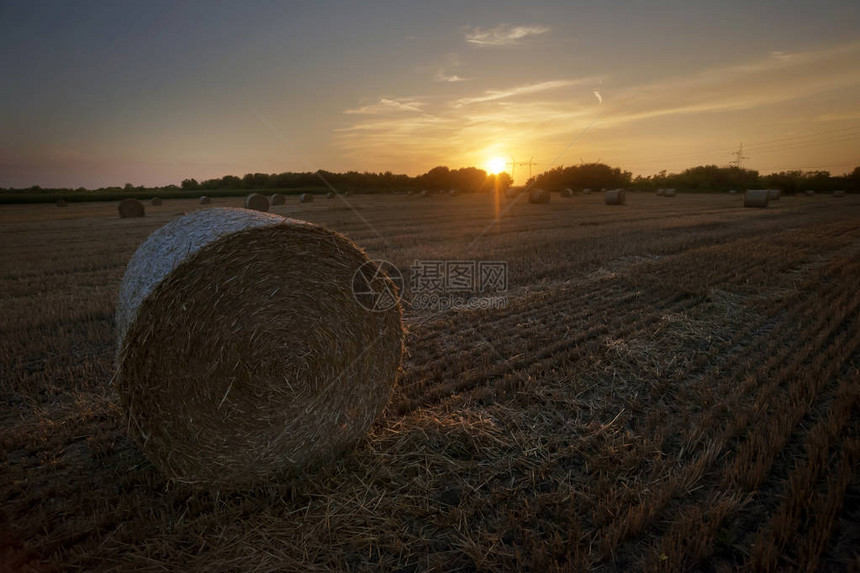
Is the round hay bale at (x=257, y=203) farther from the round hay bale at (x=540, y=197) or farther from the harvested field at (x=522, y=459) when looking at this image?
the round hay bale at (x=540, y=197)

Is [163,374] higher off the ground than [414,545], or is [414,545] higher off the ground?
[163,374]

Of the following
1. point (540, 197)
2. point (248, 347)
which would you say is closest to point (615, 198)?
point (540, 197)

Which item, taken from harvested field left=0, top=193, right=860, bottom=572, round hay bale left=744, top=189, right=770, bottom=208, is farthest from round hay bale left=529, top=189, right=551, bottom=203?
harvested field left=0, top=193, right=860, bottom=572

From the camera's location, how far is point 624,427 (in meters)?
3.68

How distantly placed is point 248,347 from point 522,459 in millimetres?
2141

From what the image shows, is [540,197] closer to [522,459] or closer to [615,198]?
[615,198]

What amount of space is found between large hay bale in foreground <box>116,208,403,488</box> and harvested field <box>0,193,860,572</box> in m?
0.27

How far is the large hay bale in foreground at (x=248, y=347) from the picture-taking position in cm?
293

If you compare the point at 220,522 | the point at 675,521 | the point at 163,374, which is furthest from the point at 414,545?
the point at 163,374

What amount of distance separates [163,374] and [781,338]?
637cm

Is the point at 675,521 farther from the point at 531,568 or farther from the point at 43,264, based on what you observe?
the point at 43,264

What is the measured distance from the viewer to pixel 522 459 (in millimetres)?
3277

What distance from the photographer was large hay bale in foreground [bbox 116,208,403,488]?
2.93m

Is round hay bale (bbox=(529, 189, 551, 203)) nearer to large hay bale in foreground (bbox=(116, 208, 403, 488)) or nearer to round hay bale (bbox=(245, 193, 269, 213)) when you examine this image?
round hay bale (bbox=(245, 193, 269, 213))
